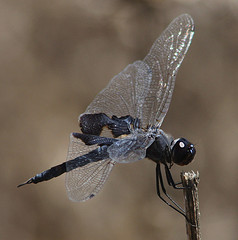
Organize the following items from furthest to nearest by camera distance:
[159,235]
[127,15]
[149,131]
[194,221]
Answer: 1. [127,15]
2. [159,235]
3. [149,131]
4. [194,221]

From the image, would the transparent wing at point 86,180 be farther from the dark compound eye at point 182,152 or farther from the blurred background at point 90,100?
the blurred background at point 90,100

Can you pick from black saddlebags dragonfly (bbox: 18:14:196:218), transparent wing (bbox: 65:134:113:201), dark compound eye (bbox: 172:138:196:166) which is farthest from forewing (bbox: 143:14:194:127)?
transparent wing (bbox: 65:134:113:201)

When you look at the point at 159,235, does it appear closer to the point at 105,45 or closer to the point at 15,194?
the point at 15,194

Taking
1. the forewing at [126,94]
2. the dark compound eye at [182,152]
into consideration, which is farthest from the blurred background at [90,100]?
the dark compound eye at [182,152]

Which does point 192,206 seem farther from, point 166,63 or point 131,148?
point 166,63

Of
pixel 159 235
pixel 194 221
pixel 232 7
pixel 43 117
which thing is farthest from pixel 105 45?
pixel 194 221

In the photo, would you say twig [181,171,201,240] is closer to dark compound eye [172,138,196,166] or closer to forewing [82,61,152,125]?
dark compound eye [172,138,196,166]

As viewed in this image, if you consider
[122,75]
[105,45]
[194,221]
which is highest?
[105,45]
